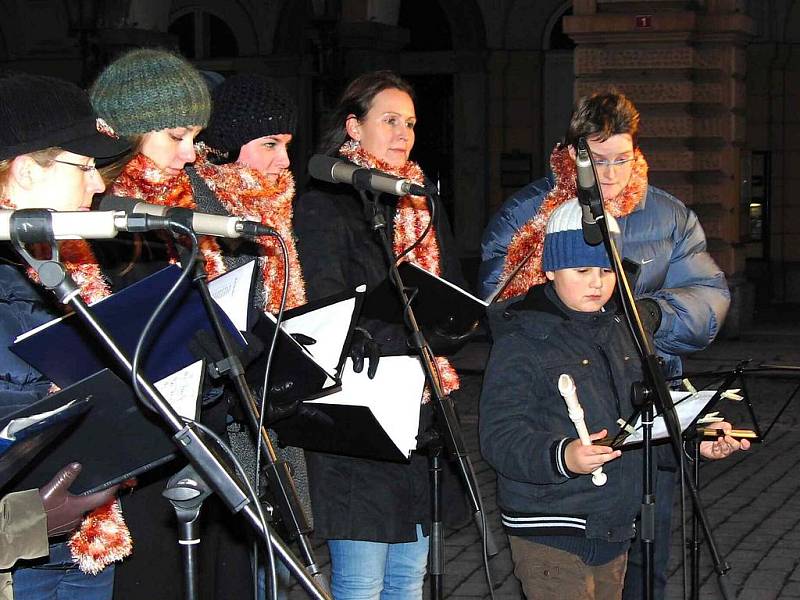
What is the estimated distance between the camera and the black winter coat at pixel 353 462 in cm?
422

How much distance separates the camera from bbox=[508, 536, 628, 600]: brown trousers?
3.91 metres

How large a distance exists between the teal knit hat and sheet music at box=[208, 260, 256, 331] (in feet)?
2.07

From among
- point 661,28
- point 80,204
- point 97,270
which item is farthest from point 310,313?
point 661,28

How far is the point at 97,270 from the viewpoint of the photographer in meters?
3.57

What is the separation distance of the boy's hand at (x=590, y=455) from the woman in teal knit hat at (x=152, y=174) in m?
0.91

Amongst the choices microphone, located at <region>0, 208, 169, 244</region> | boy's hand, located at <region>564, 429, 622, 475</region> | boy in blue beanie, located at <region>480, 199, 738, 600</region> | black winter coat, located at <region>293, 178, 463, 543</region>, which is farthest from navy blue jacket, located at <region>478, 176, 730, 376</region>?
microphone, located at <region>0, 208, 169, 244</region>

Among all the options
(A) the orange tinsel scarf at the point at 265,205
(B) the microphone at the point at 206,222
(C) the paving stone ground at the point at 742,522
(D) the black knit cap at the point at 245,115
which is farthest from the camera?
(C) the paving stone ground at the point at 742,522

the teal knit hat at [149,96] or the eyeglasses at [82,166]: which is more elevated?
the teal knit hat at [149,96]

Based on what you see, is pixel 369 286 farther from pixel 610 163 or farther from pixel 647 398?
pixel 647 398

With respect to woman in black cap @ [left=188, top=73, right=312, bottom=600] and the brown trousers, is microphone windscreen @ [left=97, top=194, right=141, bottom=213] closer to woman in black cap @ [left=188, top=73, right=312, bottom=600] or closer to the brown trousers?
woman in black cap @ [left=188, top=73, right=312, bottom=600]

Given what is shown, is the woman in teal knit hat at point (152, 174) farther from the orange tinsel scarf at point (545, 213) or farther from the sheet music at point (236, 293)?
the orange tinsel scarf at point (545, 213)

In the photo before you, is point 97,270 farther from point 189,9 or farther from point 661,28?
point 189,9

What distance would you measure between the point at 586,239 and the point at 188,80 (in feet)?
3.73

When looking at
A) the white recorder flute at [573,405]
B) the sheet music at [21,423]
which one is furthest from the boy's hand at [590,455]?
the sheet music at [21,423]
